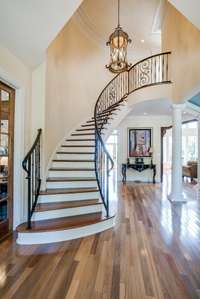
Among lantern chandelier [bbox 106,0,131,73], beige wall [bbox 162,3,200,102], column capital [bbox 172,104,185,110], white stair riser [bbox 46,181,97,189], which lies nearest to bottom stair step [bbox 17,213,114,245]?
white stair riser [bbox 46,181,97,189]

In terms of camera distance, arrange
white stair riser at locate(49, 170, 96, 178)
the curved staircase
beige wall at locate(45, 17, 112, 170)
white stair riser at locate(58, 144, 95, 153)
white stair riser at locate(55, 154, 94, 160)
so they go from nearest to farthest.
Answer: the curved staircase < white stair riser at locate(49, 170, 96, 178) < beige wall at locate(45, 17, 112, 170) < white stair riser at locate(55, 154, 94, 160) < white stair riser at locate(58, 144, 95, 153)

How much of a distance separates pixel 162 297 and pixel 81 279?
0.79 meters

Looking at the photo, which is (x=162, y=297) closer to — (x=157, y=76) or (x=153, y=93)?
(x=153, y=93)

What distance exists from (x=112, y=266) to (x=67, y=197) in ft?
5.74

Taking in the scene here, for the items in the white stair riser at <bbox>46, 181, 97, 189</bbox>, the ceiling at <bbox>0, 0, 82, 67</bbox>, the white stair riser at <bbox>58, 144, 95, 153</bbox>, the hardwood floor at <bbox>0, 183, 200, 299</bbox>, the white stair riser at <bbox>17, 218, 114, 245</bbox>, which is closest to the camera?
the hardwood floor at <bbox>0, 183, 200, 299</bbox>

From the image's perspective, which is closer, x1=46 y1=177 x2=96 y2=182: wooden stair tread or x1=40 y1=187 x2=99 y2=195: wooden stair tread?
x1=40 y1=187 x2=99 y2=195: wooden stair tread

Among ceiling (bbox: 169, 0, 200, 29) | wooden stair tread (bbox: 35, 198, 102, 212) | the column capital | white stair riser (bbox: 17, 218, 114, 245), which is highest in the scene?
ceiling (bbox: 169, 0, 200, 29)

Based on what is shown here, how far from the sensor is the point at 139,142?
921 centimetres

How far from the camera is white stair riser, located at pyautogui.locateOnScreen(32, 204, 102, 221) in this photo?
3.36m

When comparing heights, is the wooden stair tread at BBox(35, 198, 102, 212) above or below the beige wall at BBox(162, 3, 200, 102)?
below

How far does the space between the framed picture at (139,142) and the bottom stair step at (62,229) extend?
583 cm

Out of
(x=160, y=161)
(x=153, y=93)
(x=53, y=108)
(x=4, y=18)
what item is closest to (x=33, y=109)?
(x=53, y=108)

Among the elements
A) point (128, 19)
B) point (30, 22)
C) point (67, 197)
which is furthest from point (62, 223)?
point (128, 19)

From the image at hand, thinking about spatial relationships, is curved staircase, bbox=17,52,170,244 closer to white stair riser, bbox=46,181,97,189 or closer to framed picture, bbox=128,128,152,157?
white stair riser, bbox=46,181,97,189
